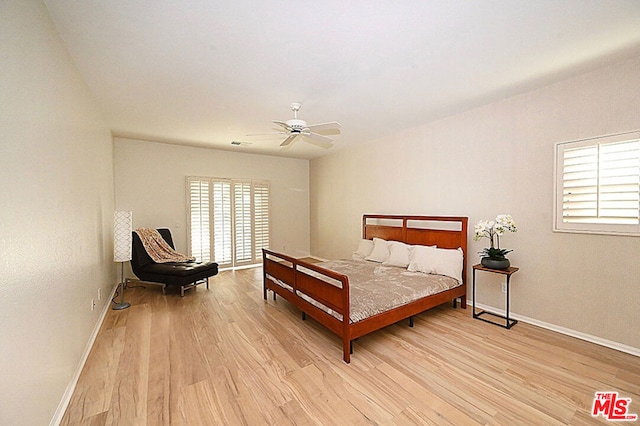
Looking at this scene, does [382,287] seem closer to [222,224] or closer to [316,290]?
[316,290]

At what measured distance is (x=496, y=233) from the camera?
3498mm

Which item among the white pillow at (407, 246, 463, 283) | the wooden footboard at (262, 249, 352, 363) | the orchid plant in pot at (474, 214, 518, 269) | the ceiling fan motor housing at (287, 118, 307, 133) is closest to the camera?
the wooden footboard at (262, 249, 352, 363)

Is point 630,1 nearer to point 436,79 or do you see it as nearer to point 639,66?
point 639,66

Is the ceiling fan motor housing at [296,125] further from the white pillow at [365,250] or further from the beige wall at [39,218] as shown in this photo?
the white pillow at [365,250]

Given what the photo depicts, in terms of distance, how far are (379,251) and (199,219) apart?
4.01m

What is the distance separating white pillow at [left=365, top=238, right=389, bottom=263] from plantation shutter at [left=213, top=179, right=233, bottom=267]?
3.43m

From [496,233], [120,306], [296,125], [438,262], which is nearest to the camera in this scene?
[296,125]

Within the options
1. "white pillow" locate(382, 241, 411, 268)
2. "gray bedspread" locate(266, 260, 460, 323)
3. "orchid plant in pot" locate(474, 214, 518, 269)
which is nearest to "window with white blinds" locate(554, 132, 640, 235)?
"orchid plant in pot" locate(474, 214, 518, 269)

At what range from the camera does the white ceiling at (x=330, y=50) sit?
1.89 meters

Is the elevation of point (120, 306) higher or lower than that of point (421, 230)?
lower

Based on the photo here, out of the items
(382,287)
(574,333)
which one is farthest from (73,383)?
(574,333)

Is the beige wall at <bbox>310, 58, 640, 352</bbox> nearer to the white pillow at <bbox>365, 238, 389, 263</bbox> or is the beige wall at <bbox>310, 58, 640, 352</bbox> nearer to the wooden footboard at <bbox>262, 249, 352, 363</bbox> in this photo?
the white pillow at <bbox>365, 238, 389, 263</bbox>

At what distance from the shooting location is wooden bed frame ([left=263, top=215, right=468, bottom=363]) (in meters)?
2.71

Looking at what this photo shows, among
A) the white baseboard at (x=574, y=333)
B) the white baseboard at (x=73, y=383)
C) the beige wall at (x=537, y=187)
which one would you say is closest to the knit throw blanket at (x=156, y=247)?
the white baseboard at (x=73, y=383)
